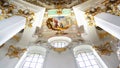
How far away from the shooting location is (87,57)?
1048 centimetres

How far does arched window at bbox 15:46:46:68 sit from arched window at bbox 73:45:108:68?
1.77 meters

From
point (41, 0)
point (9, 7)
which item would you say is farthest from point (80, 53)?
point (9, 7)

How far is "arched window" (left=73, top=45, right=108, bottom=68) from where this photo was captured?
9700 mm

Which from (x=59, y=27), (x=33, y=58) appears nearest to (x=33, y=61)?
(x=33, y=58)

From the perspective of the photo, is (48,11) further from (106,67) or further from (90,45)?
(106,67)

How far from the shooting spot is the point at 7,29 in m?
8.19

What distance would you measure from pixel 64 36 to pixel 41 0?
2.52 m

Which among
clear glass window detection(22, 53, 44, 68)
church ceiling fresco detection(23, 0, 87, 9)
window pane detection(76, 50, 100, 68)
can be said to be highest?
church ceiling fresco detection(23, 0, 87, 9)

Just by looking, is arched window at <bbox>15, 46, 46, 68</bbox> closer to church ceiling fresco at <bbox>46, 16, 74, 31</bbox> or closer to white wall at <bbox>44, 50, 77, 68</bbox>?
white wall at <bbox>44, 50, 77, 68</bbox>

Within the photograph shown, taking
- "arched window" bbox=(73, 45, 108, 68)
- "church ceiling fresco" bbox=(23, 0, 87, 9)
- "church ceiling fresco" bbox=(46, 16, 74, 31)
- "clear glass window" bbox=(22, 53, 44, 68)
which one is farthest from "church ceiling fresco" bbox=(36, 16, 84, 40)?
"clear glass window" bbox=(22, 53, 44, 68)

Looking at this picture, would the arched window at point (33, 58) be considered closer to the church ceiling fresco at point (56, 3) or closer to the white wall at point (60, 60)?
the white wall at point (60, 60)

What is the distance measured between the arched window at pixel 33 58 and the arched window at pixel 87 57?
177 centimetres

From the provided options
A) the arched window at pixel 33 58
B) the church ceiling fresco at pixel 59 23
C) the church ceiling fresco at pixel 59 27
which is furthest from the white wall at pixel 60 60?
the church ceiling fresco at pixel 59 23

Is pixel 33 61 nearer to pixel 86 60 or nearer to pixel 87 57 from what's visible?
pixel 86 60
